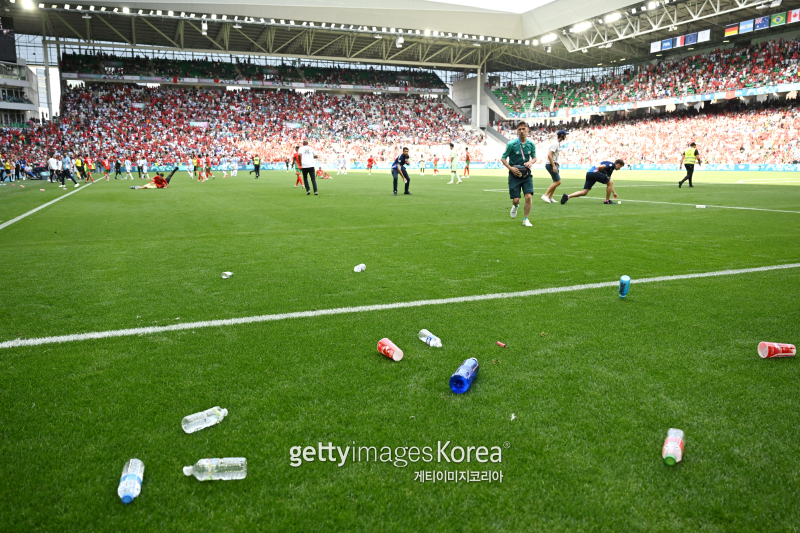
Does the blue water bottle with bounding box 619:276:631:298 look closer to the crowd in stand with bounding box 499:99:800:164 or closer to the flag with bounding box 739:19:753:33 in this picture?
the crowd in stand with bounding box 499:99:800:164

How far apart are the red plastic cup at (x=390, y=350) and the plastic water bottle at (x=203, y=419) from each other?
1.19 meters

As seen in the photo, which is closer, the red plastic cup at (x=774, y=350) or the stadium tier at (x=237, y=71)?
the red plastic cup at (x=774, y=350)

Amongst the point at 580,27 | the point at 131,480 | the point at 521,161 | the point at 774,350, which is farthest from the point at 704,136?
the point at 131,480

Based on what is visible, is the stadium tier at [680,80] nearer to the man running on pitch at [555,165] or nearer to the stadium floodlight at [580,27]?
the stadium floodlight at [580,27]

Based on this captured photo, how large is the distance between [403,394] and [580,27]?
2140 inches

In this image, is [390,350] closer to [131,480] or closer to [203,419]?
[203,419]

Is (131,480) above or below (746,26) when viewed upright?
below

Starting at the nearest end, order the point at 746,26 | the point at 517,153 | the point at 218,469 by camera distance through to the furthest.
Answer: the point at 218,469 < the point at 517,153 < the point at 746,26

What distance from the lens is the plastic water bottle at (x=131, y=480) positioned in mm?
2156

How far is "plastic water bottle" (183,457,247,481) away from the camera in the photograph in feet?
7.68

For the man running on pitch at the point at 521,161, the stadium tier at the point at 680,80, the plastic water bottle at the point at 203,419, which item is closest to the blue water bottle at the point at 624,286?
the plastic water bottle at the point at 203,419

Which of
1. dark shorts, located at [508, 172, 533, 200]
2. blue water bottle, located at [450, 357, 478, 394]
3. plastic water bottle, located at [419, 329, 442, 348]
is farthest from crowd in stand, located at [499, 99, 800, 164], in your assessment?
blue water bottle, located at [450, 357, 478, 394]

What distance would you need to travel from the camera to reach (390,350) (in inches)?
140

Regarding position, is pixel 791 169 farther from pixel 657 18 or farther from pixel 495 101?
pixel 495 101
